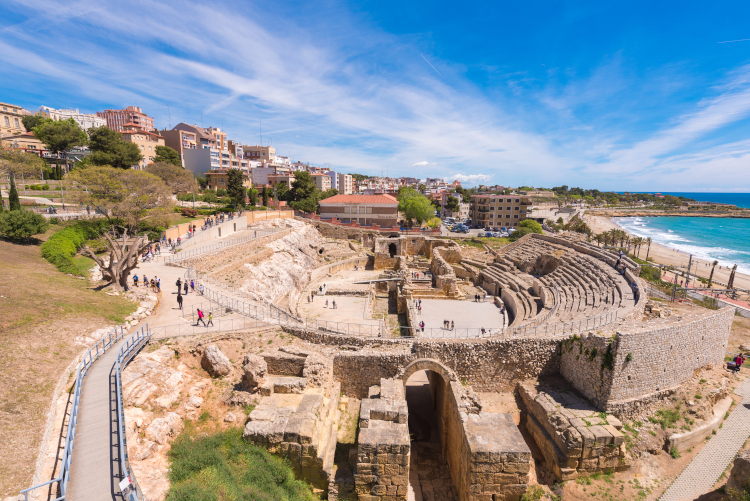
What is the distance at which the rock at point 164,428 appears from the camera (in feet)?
32.9

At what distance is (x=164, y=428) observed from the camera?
10.4 metres

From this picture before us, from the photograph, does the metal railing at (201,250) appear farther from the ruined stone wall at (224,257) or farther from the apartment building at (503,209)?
the apartment building at (503,209)

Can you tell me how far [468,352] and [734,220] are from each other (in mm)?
161911

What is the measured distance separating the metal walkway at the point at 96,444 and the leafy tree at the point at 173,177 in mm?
40733

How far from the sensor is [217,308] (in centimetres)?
1825

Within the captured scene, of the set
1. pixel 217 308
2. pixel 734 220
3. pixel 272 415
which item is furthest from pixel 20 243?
pixel 734 220

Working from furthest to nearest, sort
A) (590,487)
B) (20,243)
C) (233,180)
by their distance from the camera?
(233,180) → (20,243) → (590,487)

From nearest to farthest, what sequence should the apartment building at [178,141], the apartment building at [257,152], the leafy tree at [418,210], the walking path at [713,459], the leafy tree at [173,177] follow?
the walking path at [713,459] < the leafy tree at [173,177] < the leafy tree at [418,210] < the apartment building at [178,141] < the apartment building at [257,152]

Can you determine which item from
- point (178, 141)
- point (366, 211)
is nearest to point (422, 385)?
point (366, 211)

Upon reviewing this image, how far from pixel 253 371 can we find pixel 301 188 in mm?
54497

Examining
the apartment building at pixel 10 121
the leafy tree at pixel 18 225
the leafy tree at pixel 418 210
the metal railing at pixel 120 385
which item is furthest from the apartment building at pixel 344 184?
the metal railing at pixel 120 385

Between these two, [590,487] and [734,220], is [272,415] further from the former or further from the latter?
[734,220]

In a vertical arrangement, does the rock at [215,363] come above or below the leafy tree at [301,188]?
below

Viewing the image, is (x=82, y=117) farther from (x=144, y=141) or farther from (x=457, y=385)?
(x=457, y=385)
